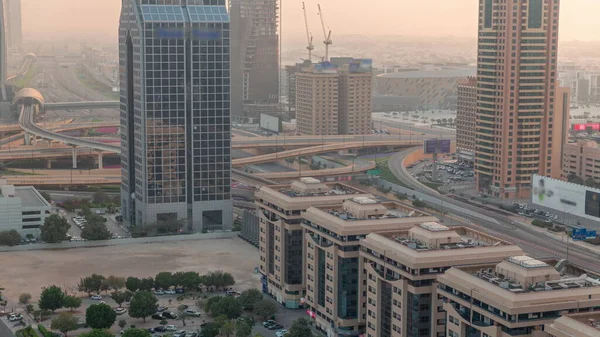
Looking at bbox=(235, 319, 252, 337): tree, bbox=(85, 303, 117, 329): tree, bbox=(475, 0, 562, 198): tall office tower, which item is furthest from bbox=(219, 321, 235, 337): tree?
bbox=(475, 0, 562, 198): tall office tower

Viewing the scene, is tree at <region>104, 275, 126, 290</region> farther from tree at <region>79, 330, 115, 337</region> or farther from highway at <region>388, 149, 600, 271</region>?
highway at <region>388, 149, 600, 271</region>

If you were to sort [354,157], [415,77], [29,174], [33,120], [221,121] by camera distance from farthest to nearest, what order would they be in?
[415,77] → [33,120] → [354,157] → [29,174] → [221,121]

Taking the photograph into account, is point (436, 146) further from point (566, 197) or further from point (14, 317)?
point (14, 317)

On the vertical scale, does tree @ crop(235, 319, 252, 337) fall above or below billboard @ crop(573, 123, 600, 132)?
below

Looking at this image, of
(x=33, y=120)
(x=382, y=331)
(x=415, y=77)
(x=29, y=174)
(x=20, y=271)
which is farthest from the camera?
(x=415, y=77)

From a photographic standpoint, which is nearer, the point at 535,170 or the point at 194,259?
the point at 194,259

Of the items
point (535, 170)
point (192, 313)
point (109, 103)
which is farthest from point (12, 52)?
point (192, 313)

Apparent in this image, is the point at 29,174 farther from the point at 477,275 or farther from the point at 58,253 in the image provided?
the point at 477,275
